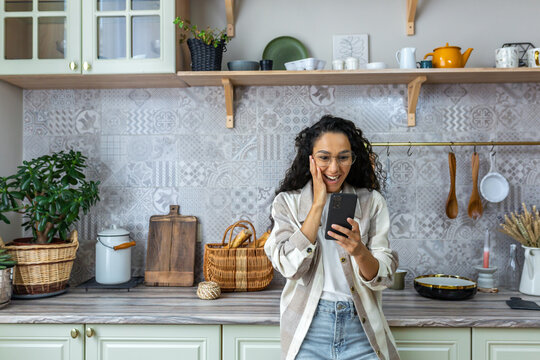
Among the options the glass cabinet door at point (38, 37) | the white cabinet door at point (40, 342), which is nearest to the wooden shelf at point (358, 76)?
the glass cabinet door at point (38, 37)

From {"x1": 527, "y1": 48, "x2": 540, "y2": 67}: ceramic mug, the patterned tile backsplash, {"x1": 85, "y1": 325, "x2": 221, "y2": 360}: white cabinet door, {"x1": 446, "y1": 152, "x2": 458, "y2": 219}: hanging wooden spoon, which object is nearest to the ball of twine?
{"x1": 85, "y1": 325, "x2": 221, "y2": 360}: white cabinet door

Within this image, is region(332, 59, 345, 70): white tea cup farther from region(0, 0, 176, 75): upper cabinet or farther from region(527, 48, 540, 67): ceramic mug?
region(527, 48, 540, 67): ceramic mug

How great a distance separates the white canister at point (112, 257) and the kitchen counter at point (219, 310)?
9 cm

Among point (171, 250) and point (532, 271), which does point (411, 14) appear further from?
point (171, 250)

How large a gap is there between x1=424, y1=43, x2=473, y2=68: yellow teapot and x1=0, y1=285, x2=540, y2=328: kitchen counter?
100 centimetres

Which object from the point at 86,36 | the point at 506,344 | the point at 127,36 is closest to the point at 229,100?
the point at 127,36

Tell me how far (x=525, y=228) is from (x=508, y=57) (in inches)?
29.1

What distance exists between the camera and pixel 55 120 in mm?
2449

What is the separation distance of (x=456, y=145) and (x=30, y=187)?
1.92 meters

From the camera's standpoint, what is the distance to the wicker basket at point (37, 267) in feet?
6.63

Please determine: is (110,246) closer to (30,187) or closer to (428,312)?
(30,187)

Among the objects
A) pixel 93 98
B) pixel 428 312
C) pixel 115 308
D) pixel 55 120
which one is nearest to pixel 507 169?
pixel 428 312

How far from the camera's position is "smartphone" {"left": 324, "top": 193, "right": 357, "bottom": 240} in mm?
1490

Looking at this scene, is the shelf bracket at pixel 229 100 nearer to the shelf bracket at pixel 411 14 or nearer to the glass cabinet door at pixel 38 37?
the glass cabinet door at pixel 38 37
